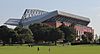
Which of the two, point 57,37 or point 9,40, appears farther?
point 57,37

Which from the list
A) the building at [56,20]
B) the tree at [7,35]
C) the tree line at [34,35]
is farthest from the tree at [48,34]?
the building at [56,20]

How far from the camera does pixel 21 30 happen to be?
4808 inches

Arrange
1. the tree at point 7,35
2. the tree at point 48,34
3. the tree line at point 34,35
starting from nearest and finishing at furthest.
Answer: the tree at point 7,35, the tree line at point 34,35, the tree at point 48,34

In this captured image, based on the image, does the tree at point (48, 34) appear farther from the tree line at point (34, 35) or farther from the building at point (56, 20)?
the building at point (56, 20)

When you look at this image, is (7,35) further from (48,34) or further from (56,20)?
(56,20)

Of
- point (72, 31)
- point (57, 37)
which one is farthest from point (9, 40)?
point (72, 31)

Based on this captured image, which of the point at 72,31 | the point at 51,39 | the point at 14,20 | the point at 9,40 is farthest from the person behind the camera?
the point at 14,20

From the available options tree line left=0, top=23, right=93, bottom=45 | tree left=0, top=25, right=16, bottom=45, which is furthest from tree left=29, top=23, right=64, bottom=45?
tree left=0, top=25, right=16, bottom=45

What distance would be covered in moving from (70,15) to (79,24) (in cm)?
1211

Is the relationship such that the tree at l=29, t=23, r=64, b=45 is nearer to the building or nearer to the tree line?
the tree line

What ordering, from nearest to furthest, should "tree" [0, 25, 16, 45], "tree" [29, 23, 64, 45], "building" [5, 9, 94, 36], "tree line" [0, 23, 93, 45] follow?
"tree" [0, 25, 16, 45] < "tree line" [0, 23, 93, 45] < "tree" [29, 23, 64, 45] < "building" [5, 9, 94, 36]

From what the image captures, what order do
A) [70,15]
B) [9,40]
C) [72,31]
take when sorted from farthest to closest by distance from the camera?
1. [70,15]
2. [72,31]
3. [9,40]

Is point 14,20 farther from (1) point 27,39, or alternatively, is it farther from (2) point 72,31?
(1) point 27,39

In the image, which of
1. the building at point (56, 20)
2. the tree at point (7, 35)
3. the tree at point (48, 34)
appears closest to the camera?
the tree at point (7, 35)
